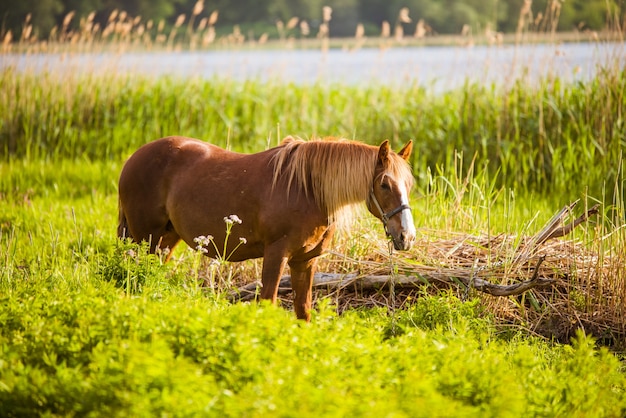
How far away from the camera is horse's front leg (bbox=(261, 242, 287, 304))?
15.3 feet

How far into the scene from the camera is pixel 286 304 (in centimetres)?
593

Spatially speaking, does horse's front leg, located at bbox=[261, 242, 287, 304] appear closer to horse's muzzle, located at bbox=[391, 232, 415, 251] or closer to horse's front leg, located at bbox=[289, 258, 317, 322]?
horse's front leg, located at bbox=[289, 258, 317, 322]

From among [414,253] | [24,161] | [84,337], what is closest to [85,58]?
[24,161]

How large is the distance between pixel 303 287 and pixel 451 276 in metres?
1.15

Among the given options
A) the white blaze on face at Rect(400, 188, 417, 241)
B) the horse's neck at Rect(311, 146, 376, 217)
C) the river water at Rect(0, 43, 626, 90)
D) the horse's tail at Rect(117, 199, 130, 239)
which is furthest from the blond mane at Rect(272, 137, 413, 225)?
the river water at Rect(0, 43, 626, 90)

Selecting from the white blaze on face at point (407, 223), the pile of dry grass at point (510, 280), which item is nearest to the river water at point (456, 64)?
the pile of dry grass at point (510, 280)

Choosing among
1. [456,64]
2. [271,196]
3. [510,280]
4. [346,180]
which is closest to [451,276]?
[510,280]

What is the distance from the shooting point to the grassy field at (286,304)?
3107 millimetres

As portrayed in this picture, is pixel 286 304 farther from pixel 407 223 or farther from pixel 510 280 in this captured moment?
pixel 407 223

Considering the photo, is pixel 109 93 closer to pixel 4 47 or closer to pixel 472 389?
pixel 4 47

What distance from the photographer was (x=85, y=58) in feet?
40.3

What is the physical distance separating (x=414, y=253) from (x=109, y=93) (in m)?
7.10

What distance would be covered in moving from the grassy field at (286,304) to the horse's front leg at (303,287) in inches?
14.1

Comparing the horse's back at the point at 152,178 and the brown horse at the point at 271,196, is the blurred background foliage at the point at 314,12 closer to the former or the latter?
the horse's back at the point at 152,178
